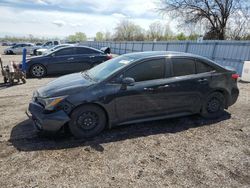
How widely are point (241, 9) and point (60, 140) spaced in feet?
88.1

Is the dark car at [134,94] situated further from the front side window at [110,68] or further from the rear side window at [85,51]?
the rear side window at [85,51]

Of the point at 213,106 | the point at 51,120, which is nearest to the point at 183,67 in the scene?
the point at 213,106

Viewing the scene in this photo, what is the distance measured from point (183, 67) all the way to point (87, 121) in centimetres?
227

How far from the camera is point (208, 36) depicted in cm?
2608

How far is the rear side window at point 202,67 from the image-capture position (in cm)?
452

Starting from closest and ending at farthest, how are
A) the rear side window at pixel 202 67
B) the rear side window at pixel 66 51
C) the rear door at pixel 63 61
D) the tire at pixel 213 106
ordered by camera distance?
1. the rear side window at pixel 202 67
2. the tire at pixel 213 106
3. the rear door at pixel 63 61
4. the rear side window at pixel 66 51

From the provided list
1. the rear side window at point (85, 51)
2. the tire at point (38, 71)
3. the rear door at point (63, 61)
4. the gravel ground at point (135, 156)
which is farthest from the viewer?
the rear side window at point (85, 51)

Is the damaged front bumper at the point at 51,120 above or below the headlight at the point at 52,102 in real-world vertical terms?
below

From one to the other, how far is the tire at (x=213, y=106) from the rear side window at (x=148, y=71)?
133cm

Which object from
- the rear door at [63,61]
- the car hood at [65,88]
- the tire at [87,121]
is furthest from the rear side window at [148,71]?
the rear door at [63,61]

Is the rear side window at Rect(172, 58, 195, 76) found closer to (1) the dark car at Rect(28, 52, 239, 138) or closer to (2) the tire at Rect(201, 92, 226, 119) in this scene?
(1) the dark car at Rect(28, 52, 239, 138)

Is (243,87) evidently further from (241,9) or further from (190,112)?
(241,9)

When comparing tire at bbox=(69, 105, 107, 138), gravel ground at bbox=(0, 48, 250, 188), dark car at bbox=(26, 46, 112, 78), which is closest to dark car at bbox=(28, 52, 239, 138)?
tire at bbox=(69, 105, 107, 138)

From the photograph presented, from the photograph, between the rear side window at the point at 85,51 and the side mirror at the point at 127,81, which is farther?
the rear side window at the point at 85,51
